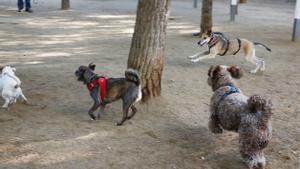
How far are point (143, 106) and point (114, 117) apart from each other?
56 centimetres

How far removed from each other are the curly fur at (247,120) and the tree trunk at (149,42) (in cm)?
151

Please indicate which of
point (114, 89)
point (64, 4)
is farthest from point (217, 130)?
point (64, 4)

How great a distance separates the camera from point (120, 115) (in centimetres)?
643

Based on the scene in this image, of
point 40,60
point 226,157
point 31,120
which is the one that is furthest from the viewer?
point 40,60

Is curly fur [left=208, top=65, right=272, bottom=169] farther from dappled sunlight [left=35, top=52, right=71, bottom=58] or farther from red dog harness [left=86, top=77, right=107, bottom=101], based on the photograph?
dappled sunlight [left=35, top=52, right=71, bottom=58]

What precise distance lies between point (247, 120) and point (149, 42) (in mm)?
2388

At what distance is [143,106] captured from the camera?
264 inches

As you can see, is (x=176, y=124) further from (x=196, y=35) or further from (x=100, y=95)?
(x=196, y=35)

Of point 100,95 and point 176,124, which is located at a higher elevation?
point 100,95

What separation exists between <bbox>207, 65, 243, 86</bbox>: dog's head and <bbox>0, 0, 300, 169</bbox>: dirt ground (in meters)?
0.75

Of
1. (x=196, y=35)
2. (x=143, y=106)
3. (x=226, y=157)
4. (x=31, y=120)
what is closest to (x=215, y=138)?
(x=226, y=157)

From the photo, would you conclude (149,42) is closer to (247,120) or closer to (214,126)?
(214,126)

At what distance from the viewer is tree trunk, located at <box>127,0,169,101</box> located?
6516 millimetres

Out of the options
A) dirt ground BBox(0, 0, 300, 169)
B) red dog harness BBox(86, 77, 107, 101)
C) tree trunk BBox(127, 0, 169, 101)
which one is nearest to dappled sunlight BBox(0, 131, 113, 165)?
dirt ground BBox(0, 0, 300, 169)
